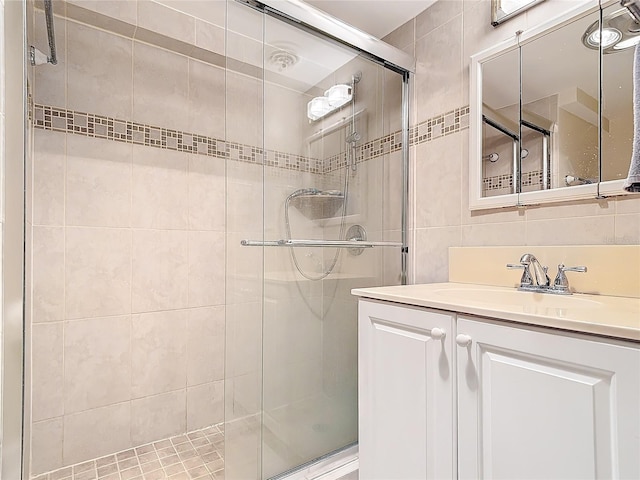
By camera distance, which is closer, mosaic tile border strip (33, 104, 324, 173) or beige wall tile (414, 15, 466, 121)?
mosaic tile border strip (33, 104, 324, 173)

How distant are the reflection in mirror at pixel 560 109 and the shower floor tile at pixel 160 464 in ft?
6.24

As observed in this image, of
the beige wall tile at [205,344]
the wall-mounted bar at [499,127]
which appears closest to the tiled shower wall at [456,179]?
the wall-mounted bar at [499,127]

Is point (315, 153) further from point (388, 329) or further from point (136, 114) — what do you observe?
point (136, 114)

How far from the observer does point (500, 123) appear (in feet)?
5.07

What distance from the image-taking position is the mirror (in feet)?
4.83

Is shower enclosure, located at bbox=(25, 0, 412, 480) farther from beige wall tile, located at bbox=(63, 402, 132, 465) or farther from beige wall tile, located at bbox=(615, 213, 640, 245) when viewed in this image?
beige wall tile, located at bbox=(615, 213, 640, 245)

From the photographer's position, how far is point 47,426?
1.62 meters

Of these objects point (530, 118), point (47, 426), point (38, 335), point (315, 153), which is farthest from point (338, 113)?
point (47, 426)

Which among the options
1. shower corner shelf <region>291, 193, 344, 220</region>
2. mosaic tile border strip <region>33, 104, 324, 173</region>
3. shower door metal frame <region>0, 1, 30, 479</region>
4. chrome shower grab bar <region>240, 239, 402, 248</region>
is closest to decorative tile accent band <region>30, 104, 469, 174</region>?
mosaic tile border strip <region>33, 104, 324, 173</region>

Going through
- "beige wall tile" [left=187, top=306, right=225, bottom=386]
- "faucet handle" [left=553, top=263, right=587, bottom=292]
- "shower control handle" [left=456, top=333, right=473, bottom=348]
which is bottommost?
"beige wall tile" [left=187, top=306, right=225, bottom=386]

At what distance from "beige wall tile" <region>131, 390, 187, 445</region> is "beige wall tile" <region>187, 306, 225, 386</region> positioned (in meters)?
0.12

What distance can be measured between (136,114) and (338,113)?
1.10 meters

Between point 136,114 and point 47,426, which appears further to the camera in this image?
point 136,114

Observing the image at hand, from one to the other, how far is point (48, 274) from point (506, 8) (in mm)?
2365
